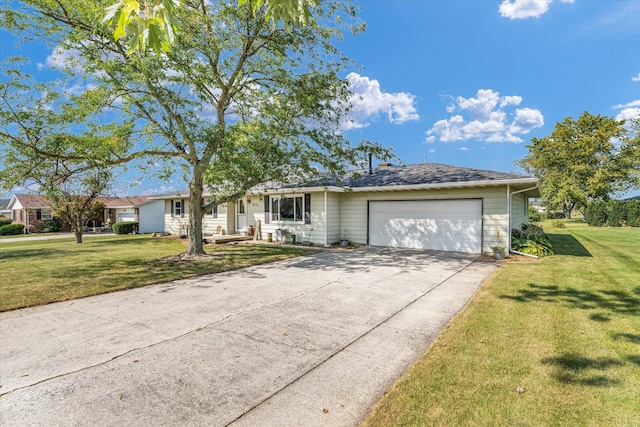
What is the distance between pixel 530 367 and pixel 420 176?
10499mm

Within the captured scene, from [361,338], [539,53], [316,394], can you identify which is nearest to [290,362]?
[316,394]

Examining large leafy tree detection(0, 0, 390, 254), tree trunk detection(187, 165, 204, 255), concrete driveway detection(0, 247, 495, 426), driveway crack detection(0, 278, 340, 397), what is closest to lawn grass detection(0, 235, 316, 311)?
concrete driveway detection(0, 247, 495, 426)

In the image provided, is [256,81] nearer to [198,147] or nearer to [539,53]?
[198,147]

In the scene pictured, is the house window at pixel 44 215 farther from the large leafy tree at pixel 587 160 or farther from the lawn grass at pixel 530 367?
the large leafy tree at pixel 587 160

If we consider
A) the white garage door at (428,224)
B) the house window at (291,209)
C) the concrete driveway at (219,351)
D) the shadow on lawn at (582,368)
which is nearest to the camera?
the concrete driveway at (219,351)

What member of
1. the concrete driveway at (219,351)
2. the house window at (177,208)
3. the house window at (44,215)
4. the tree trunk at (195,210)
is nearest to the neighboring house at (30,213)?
the house window at (44,215)

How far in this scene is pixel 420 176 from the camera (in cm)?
1298

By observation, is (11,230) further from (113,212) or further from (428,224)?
(428,224)

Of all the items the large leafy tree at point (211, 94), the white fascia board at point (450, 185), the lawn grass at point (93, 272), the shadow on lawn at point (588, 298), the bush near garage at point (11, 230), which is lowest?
the shadow on lawn at point (588, 298)

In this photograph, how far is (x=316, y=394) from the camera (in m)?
2.80

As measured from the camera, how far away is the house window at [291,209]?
14.4 m

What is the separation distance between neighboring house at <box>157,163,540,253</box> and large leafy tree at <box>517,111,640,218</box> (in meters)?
20.5

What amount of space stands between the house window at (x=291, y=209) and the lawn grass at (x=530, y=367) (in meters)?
9.40

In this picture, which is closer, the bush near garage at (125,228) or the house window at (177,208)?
the house window at (177,208)
